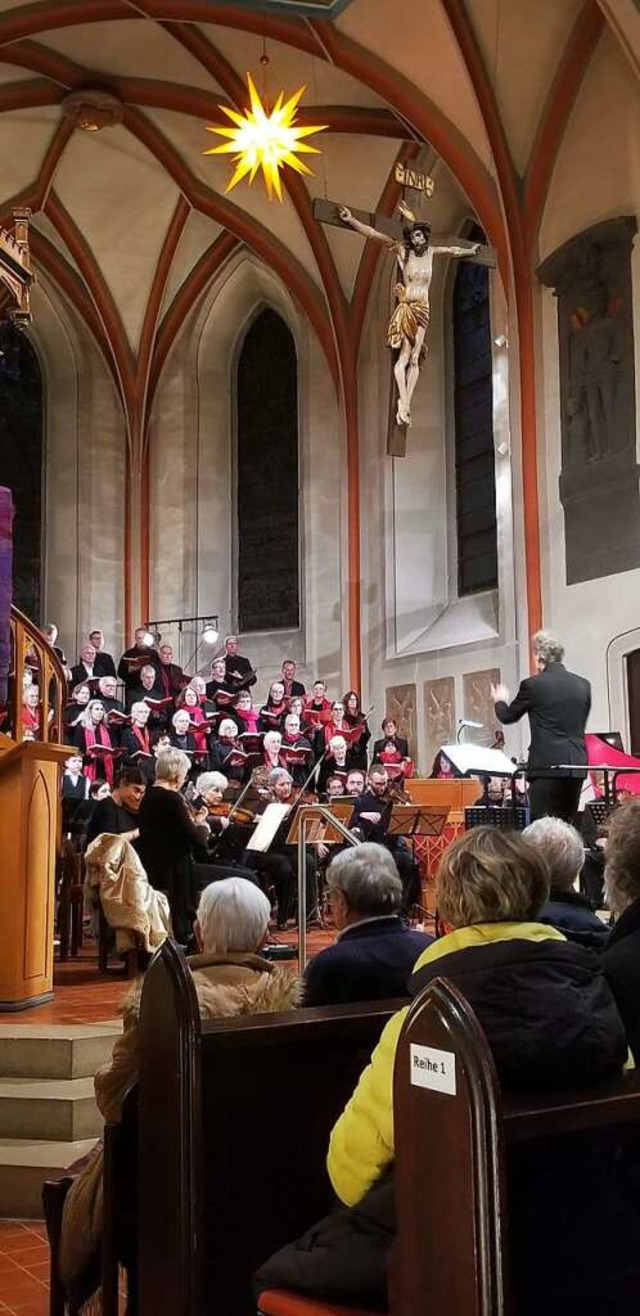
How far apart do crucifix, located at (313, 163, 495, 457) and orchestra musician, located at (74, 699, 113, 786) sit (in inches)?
145

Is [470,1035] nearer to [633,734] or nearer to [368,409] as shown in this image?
[633,734]

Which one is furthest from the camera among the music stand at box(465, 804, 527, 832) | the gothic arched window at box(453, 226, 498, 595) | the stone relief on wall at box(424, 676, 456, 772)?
the gothic arched window at box(453, 226, 498, 595)

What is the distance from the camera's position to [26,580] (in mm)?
18547

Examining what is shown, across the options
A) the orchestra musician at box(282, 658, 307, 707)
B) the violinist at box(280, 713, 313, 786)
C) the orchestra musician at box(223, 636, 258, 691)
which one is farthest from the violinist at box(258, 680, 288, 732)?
the orchestra musician at box(223, 636, 258, 691)

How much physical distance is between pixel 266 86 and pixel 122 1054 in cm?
1341

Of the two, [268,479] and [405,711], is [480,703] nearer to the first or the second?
[405,711]

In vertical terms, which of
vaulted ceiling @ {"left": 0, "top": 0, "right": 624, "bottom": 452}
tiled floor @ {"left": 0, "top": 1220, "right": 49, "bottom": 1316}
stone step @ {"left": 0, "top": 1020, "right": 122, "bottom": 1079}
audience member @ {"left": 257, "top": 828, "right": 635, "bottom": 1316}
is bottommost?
tiled floor @ {"left": 0, "top": 1220, "right": 49, "bottom": 1316}

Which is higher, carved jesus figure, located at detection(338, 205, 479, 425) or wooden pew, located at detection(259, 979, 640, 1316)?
carved jesus figure, located at detection(338, 205, 479, 425)

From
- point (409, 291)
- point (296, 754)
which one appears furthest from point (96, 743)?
point (409, 291)

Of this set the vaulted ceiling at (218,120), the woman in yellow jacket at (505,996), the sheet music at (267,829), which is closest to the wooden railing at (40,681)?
the sheet music at (267,829)

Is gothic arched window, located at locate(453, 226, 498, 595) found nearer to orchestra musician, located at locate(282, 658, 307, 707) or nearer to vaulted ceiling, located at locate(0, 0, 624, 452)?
vaulted ceiling, located at locate(0, 0, 624, 452)

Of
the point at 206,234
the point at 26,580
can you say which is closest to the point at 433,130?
the point at 206,234

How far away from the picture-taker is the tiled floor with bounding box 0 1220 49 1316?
3.47 metres

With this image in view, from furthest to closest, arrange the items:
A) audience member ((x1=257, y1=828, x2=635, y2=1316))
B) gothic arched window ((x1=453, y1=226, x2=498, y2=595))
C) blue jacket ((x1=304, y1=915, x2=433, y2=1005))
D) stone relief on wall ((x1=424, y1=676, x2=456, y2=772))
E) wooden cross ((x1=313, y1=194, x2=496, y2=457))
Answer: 1. gothic arched window ((x1=453, y1=226, x2=498, y2=595))
2. stone relief on wall ((x1=424, y1=676, x2=456, y2=772))
3. wooden cross ((x1=313, y1=194, x2=496, y2=457))
4. blue jacket ((x1=304, y1=915, x2=433, y2=1005))
5. audience member ((x1=257, y1=828, x2=635, y2=1316))
